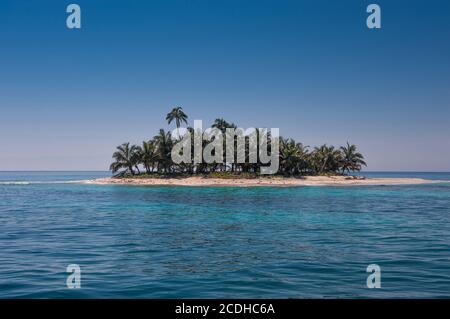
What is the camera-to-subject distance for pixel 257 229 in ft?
88.8

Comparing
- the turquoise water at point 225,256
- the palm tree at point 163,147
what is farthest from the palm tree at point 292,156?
the turquoise water at point 225,256

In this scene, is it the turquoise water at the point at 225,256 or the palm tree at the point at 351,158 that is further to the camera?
the palm tree at the point at 351,158

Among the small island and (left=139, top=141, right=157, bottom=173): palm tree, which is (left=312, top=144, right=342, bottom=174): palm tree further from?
(left=139, top=141, right=157, bottom=173): palm tree

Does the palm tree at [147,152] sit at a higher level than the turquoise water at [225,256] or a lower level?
higher

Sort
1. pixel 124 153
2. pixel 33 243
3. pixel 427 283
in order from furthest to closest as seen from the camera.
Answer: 1. pixel 124 153
2. pixel 33 243
3. pixel 427 283

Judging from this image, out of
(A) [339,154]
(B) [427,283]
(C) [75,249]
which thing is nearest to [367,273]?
(B) [427,283]

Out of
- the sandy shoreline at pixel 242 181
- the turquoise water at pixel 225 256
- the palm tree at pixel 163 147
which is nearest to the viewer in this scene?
the turquoise water at pixel 225 256

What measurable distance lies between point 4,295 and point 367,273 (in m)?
12.6

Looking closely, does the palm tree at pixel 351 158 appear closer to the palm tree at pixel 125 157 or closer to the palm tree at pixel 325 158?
the palm tree at pixel 325 158

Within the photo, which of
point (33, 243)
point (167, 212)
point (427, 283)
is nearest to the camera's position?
point (427, 283)

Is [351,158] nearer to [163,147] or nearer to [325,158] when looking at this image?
[325,158]

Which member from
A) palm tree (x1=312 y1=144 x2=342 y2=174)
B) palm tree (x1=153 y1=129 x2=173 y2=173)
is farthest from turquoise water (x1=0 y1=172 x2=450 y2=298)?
palm tree (x1=312 y1=144 x2=342 y2=174)
